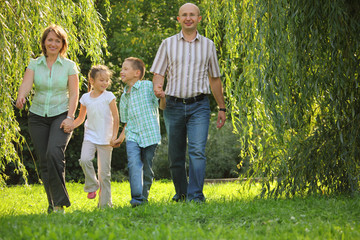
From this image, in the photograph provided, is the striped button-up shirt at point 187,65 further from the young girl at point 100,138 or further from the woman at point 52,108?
the woman at point 52,108

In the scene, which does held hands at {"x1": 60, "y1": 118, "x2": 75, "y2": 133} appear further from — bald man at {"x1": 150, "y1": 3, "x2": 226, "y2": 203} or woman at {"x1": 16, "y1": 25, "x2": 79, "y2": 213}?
bald man at {"x1": 150, "y1": 3, "x2": 226, "y2": 203}

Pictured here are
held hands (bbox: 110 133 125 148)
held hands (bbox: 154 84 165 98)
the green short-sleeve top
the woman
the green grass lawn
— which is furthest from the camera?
held hands (bbox: 110 133 125 148)

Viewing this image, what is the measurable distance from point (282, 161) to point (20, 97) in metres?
2.77

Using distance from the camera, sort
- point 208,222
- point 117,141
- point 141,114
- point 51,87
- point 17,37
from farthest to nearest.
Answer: point 17,37 < point 117,141 < point 141,114 < point 51,87 < point 208,222

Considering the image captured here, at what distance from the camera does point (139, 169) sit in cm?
530

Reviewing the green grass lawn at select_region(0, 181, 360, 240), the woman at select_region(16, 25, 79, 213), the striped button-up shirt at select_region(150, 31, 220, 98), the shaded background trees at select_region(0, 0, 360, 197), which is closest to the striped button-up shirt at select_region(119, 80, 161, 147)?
the striped button-up shirt at select_region(150, 31, 220, 98)

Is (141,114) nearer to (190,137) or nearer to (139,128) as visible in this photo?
(139,128)

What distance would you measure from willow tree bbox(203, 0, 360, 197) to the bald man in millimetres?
530

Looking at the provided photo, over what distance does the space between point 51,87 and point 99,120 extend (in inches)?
27.5

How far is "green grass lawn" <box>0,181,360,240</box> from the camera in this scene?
365 cm

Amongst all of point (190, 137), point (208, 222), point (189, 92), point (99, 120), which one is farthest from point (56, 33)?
point (208, 222)

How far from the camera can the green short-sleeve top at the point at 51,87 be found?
5.18 m

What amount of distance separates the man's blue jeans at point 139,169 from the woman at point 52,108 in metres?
0.64

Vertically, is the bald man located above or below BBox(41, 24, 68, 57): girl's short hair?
below
